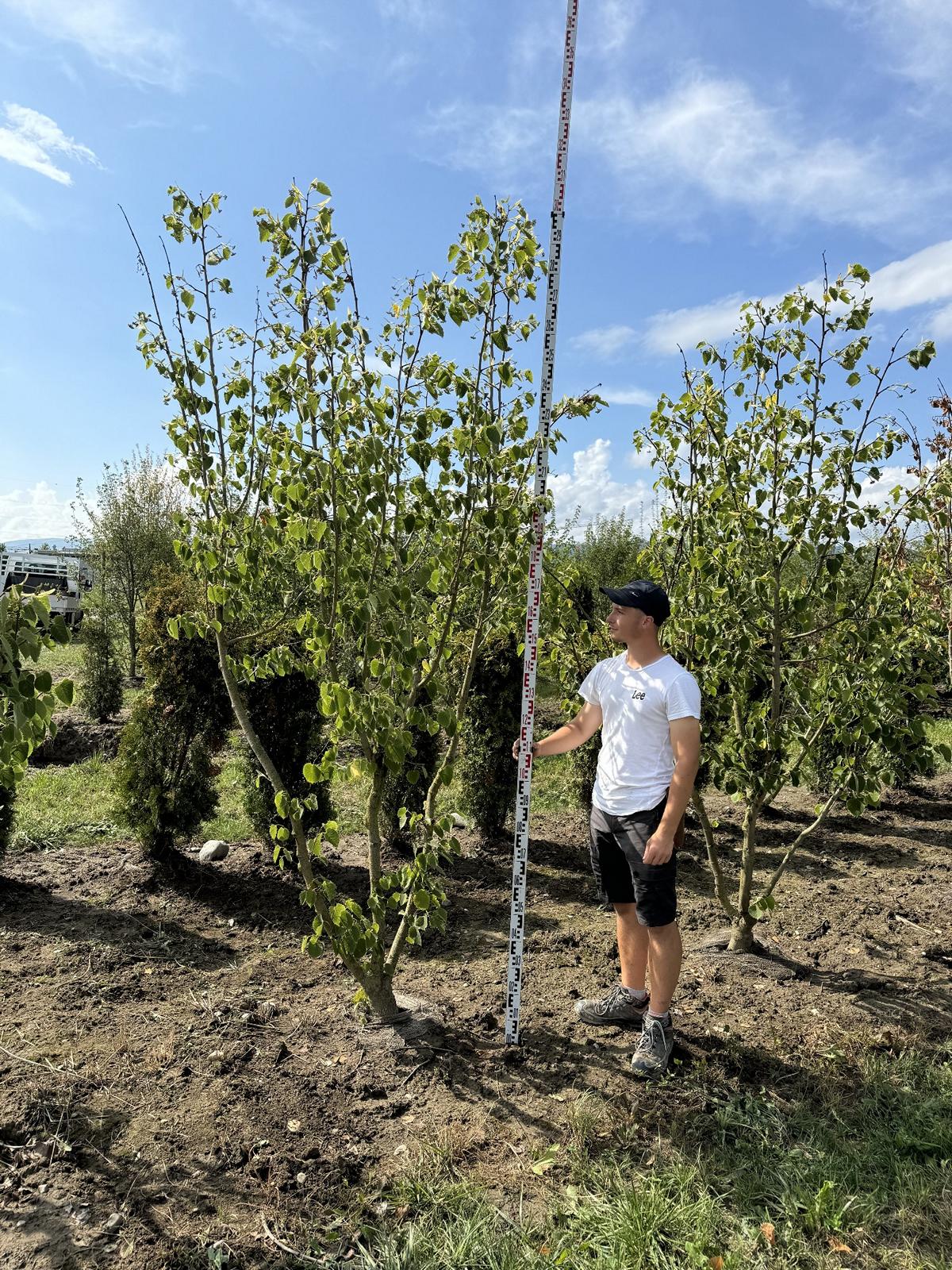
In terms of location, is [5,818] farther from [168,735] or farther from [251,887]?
[251,887]

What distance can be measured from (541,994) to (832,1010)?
146 centimetres

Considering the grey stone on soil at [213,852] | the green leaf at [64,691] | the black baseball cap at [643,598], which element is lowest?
the grey stone on soil at [213,852]

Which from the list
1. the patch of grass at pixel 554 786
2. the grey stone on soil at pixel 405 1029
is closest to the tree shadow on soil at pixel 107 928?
the grey stone on soil at pixel 405 1029

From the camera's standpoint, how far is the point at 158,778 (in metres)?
5.63

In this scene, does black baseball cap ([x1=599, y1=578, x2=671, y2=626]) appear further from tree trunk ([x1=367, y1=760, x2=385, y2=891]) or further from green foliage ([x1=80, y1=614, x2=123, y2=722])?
green foliage ([x1=80, y1=614, x2=123, y2=722])

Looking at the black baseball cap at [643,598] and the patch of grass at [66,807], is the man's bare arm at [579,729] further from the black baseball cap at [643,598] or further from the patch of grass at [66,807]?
the patch of grass at [66,807]

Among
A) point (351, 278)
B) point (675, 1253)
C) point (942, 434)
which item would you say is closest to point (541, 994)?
point (675, 1253)

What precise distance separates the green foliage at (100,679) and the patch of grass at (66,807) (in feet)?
6.34

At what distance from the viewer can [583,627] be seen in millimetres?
4680

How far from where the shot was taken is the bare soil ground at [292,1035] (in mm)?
2699

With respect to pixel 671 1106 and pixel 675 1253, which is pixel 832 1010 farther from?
pixel 675 1253

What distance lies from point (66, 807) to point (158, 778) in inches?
Answer: 90.9

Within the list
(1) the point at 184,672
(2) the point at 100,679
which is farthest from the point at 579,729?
(2) the point at 100,679

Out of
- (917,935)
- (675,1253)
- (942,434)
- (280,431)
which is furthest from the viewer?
(942,434)
